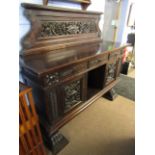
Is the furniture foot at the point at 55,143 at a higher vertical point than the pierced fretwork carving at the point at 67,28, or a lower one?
lower

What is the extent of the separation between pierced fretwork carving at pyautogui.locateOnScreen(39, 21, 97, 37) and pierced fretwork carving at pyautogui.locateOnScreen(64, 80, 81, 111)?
570 mm

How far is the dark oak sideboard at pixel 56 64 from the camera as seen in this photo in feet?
3.42

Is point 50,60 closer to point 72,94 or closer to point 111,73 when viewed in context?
point 72,94

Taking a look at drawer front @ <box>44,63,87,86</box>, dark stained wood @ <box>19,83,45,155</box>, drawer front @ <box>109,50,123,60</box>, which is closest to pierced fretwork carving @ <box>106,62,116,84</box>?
drawer front @ <box>109,50,123,60</box>

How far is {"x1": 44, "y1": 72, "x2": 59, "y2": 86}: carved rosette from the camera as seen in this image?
97cm

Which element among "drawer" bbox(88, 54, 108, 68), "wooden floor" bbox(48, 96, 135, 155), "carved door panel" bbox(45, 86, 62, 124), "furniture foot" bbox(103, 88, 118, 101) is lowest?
"wooden floor" bbox(48, 96, 135, 155)

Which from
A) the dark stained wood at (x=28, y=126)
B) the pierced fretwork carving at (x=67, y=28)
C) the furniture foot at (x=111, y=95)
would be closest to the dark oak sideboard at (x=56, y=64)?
the pierced fretwork carving at (x=67, y=28)

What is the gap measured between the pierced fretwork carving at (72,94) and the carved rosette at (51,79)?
0.61 feet

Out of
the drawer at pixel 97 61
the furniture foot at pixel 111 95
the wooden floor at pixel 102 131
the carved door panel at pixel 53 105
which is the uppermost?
the drawer at pixel 97 61

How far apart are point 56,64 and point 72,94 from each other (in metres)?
0.43

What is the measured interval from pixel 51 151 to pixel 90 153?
1.30 feet

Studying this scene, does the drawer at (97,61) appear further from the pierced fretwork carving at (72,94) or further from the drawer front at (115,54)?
the pierced fretwork carving at (72,94)

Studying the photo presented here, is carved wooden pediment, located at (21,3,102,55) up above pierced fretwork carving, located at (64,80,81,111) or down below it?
above

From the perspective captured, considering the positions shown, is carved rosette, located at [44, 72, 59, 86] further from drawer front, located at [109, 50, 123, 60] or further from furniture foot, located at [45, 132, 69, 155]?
drawer front, located at [109, 50, 123, 60]
